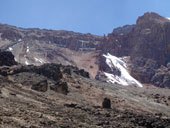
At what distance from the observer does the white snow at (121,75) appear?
88.3 metres

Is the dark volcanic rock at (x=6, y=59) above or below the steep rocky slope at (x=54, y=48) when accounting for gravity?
below

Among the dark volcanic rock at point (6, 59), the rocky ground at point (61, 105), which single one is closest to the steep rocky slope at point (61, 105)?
the rocky ground at point (61, 105)

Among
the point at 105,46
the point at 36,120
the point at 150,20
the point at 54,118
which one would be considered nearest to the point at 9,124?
the point at 36,120

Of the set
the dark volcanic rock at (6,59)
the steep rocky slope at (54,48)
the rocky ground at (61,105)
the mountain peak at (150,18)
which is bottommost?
the rocky ground at (61,105)

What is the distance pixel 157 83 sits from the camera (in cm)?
8906

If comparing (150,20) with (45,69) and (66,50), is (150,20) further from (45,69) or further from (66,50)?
(45,69)

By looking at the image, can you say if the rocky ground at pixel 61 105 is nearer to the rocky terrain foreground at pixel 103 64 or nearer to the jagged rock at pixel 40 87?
the jagged rock at pixel 40 87

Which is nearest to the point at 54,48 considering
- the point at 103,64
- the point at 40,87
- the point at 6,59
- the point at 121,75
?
the point at 103,64

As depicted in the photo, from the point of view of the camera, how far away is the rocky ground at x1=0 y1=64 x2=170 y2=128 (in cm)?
1268

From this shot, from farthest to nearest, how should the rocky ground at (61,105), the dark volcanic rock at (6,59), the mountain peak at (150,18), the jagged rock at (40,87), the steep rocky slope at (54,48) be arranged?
the mountain peak at (150,18)
the steep rocky slope at (54,48)
the dark volcanic rock at (6,59)
the jagged rock at (40,87)
the rocky ground at (61,105)

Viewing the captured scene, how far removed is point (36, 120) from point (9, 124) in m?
1.56

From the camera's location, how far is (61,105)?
20.5 m

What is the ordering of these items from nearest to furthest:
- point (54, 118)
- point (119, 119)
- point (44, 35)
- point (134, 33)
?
1. point (54, 118)
2. point (119, 119)
3. point (134, 33)
4. point (44, 35)

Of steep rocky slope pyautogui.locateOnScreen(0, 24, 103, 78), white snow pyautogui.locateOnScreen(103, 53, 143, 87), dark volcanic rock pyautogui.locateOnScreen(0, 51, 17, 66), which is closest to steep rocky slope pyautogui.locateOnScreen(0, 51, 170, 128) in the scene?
dark volcanic rock pyautogui.locateOnScreen(0, 51, 17, 66)
